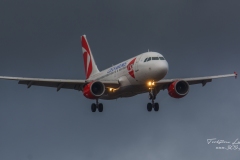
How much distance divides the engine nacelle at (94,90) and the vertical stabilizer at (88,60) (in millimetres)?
17508

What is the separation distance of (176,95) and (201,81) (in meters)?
6.22

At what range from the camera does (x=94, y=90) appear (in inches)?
3157

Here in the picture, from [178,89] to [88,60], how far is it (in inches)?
939

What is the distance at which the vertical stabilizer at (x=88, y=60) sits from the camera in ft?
326

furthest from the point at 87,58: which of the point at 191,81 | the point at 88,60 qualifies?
the point at 191,81

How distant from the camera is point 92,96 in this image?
79562 millimetres

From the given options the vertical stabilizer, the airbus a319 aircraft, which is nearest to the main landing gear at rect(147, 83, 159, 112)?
the airbus a319 aircraft

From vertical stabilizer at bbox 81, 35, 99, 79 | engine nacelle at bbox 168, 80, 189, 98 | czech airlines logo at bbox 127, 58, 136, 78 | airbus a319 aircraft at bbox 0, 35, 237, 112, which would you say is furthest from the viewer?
vertical stabilizer at bbox 81, 35, 99, 79

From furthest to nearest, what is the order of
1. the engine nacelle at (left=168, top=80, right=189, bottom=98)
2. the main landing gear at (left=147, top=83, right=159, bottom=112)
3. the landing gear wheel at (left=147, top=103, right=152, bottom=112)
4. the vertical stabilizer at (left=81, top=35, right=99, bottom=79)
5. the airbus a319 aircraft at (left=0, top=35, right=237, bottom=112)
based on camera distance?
1. the vertical stabilizer at (left=81, top=35, right=99, bottom=79)
2. the landing gear wheel at (left=147, top=103, right=152, bottom=112)
3. the engine nacelle at (left=168, top=80, right=189, bottom=98)
4. the main landing gear at (left=147, top=83, right=159, bottom=112)
5. the airbus a319 aircraft at (left=0, top=35, right=237, bottom=112)

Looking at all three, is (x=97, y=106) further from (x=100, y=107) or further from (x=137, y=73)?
(x=137, y=73)

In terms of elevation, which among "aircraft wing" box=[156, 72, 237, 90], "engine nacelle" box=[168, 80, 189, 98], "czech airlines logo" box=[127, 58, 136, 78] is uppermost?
"czech airlines logo" box=[127, 58, 136, 78]

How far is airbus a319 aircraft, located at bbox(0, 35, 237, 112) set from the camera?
251 ft

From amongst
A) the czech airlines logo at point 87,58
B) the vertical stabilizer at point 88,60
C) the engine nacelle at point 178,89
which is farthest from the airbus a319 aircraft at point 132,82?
the czech airlines logo at point 87,58

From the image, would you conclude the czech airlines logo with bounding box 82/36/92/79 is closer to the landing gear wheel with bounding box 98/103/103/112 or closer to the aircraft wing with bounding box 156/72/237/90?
the landing gear wheel with bounding box 98/103/103/112
